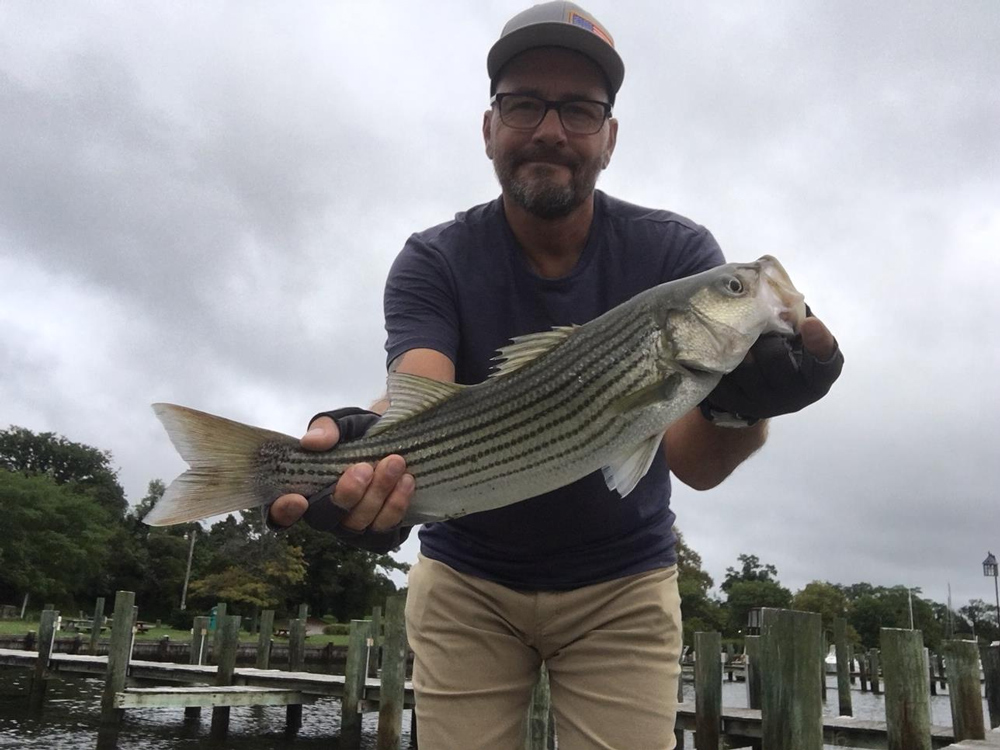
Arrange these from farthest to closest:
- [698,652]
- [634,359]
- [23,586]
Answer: [23,586] → [698,652] → [634,359]

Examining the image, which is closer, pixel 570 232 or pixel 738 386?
pixel 738 386

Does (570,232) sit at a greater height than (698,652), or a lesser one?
greater

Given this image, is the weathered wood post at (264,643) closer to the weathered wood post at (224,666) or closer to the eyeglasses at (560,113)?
the weathered wood post at (224,666)

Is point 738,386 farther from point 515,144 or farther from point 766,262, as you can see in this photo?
point 515,144

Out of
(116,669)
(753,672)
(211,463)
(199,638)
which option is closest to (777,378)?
(211,463)

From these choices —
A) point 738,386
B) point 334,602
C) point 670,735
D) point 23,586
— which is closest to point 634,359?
point 738,386

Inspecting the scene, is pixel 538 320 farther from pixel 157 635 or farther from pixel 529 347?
pixel 157 635

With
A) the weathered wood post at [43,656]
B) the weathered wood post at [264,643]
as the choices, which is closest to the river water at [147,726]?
the weathered wood post at [43,656]
